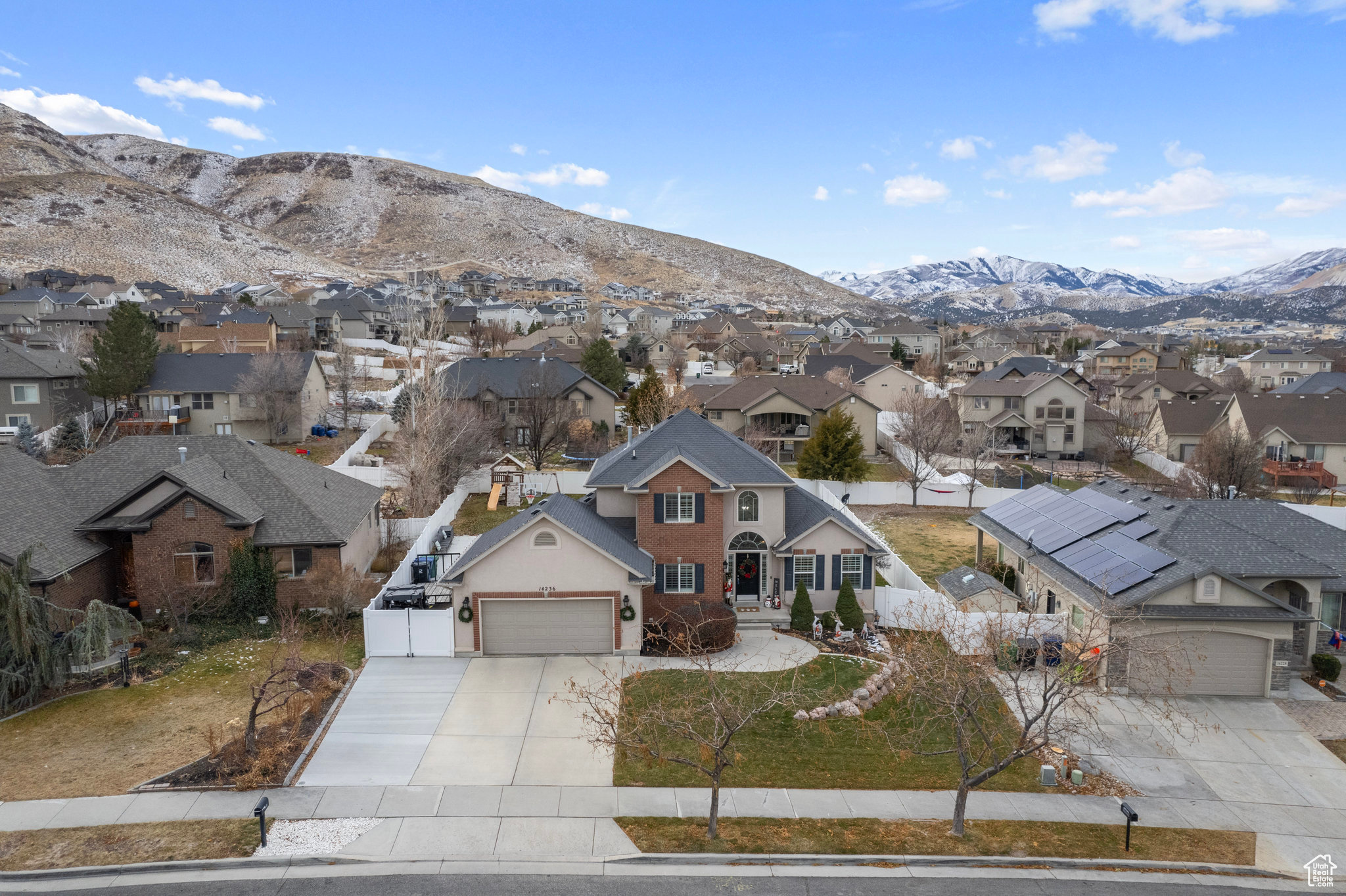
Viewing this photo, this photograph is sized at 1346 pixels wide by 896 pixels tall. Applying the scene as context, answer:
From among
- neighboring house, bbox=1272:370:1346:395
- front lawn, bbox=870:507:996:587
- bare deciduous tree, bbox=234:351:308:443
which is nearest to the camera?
front lawn, bbox=870:507:996:587

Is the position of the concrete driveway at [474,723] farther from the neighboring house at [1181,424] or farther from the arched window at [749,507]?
Result: the neighboring house at [1181,424]

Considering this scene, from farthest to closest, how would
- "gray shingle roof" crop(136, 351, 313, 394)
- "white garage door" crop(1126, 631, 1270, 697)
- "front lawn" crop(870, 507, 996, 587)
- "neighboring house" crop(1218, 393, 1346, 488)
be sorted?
"gray shingle roof" crop(136, 351, 313, 394), "neighboring house" crop(1218, 393, 1346, 488), "front lawn" crop(870, 507, 996, 587), "white garage door" crop(1126, 631, 1270, 697)

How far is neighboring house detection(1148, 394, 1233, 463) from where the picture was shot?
5534 cm

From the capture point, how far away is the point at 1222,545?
22.3 metres

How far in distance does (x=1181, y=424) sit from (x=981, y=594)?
1591 inches

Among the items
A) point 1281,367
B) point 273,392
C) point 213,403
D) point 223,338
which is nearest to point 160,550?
point 273,392

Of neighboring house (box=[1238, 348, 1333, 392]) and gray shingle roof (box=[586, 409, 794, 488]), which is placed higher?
neighboring house (box=[1238, 348, 1333, 392])

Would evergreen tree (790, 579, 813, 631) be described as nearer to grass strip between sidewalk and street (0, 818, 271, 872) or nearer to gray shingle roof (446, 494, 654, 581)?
gray shingle roof (446, 494, 654, 581)

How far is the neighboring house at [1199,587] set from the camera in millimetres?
20391

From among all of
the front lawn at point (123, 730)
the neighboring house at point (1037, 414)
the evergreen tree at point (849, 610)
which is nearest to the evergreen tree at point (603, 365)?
the neighboring house at point (1037, 414)

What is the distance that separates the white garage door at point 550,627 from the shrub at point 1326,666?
19.9 meters

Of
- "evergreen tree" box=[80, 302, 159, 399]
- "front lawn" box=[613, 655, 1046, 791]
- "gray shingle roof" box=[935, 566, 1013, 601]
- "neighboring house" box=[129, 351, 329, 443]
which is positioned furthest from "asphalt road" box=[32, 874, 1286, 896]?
"evergreen tree" box=[80, 302, 159, 399]

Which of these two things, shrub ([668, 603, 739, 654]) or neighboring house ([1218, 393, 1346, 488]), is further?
neighboring house ([1218, 393, 1346, 488])

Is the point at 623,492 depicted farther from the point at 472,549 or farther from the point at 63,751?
the point at 63,751
